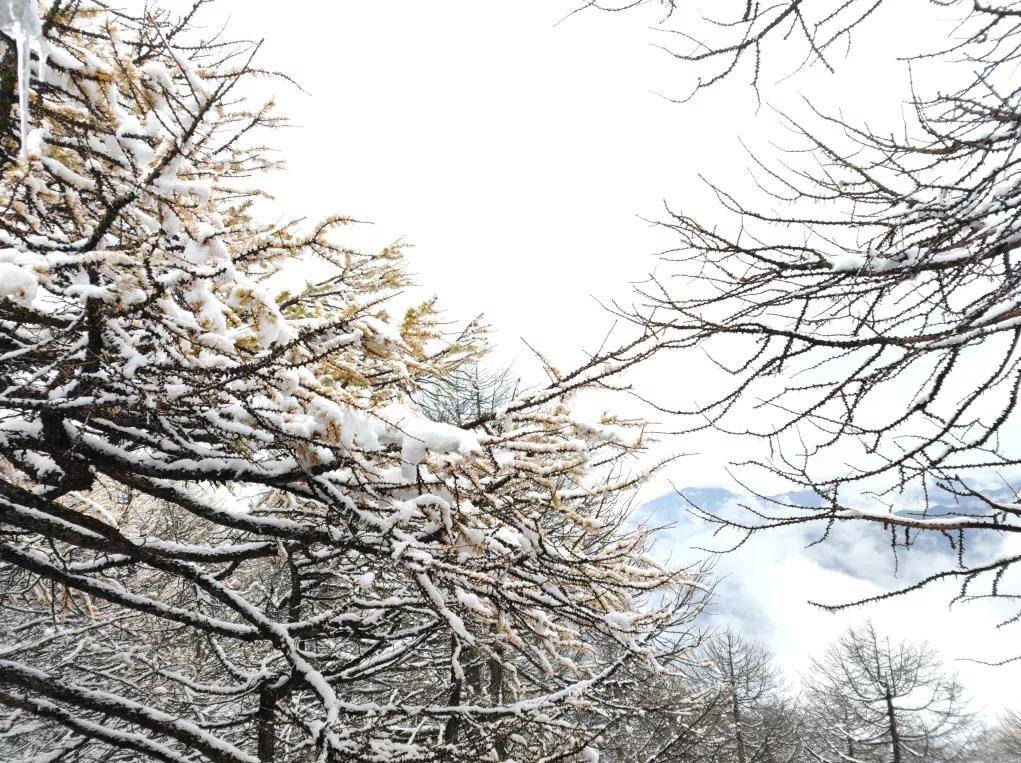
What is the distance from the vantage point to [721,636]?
709 inches

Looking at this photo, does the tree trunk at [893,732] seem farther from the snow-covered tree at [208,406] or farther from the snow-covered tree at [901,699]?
the snow-covered tree at [208,406]

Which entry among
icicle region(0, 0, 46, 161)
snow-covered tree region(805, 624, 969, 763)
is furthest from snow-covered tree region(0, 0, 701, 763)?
snow-covered tree region(805, 624, 969, 763)

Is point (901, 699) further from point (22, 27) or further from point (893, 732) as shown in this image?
point (22, 27)

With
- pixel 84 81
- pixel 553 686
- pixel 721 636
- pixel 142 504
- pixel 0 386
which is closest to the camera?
pixel 84 81

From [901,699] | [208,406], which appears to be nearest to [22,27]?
[208,406]

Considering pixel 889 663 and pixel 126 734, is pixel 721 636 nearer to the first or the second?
pixel 889 663

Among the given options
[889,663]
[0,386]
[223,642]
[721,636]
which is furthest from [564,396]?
[721,636]

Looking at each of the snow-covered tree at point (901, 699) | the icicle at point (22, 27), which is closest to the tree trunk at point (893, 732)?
the snow-covered tree at point (901, 699)

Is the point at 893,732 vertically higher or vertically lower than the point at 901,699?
lower

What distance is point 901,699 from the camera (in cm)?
1370

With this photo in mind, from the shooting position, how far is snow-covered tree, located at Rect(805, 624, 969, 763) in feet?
43.6

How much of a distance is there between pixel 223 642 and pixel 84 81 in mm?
10643

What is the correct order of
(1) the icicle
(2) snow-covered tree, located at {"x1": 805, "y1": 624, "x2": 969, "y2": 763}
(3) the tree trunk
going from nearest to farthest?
(1) the icicle, (3) the tree trunk, (2) snow-covered tree, located at {"x1": 805, "y1": 624, "x2": 969, "y2": 763}

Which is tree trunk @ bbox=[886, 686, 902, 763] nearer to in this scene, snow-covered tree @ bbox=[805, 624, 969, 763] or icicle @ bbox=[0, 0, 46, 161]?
snow-covered tree @ bbox=[805, 624, 969, 763]
